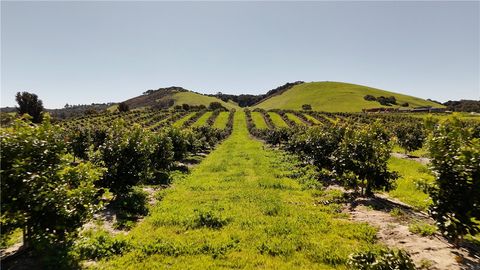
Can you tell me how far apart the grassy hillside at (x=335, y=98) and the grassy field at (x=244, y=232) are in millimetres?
118736

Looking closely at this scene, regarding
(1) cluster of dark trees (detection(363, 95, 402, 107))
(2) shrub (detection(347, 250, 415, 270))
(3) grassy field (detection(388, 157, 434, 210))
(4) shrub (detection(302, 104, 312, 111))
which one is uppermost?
(1) cluster of dark trees (detection(363, 95, 402, 107))

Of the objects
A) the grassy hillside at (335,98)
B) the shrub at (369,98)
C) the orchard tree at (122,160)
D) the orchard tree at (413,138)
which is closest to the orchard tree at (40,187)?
the orchard tree at (122,160)

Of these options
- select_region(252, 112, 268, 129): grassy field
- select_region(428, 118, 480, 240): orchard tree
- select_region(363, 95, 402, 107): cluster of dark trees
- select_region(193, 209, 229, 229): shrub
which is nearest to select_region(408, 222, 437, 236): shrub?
select_region(428, 118, 480, 240): orchard tree

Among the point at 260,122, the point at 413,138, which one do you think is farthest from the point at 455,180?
the point at 260,122

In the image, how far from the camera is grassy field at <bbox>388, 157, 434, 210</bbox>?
1526cm

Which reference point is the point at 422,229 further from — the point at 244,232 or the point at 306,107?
the point at 306,107

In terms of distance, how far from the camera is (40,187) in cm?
858

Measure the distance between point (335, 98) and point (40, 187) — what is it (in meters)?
156

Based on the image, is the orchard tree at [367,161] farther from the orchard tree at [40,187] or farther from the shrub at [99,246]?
the orchard tree at [40,187]

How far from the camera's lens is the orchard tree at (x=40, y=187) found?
8.10 m

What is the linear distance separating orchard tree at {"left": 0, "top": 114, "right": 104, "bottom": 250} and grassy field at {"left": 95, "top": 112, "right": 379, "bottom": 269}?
1.82m

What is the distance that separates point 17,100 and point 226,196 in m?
113

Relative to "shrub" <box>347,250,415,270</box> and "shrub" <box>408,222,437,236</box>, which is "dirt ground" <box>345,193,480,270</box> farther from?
"shrub" <box>347,250,415,270</box>

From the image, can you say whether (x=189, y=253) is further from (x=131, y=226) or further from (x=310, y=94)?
(x=310, y=94)
